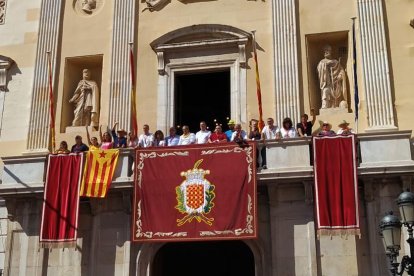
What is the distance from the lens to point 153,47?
21359mm

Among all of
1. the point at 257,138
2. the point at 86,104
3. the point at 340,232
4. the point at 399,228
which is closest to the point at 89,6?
the point at 86,104

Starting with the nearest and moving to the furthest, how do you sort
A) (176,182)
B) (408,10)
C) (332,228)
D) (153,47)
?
1. (332,228)
2. (176,182)
3. (408,10)
4. (153,47)

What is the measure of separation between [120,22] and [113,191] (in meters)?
6.33

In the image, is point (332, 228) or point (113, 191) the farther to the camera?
point (113, 191)

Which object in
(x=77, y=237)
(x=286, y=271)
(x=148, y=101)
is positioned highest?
(x=148, y=101)

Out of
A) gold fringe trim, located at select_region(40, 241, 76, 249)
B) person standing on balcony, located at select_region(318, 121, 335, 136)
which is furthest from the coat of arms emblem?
person standing on balcony, located at select_region(318, 121, 335, 136)

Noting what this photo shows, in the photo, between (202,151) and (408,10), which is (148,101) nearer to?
(202,151)

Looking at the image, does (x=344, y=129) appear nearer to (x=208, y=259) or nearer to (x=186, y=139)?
(x=186, y=139)

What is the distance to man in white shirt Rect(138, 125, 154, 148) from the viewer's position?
19125 millimetres

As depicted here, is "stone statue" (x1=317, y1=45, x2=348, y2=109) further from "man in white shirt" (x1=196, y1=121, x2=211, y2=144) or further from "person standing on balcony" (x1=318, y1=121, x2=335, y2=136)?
"man in white shirt" (x1=196, y1=121, x2=211, y2=144)

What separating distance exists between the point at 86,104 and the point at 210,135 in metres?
5.12

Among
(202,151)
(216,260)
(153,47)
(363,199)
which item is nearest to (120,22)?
(153,47)

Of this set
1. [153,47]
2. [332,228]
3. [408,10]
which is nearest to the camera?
[332,228]

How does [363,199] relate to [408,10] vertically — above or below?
below
